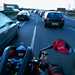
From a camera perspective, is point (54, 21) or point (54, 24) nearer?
point (54, 24)

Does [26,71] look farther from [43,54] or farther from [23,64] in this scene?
[43,54]

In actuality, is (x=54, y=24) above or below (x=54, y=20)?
below

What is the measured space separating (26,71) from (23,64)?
0.90 ft

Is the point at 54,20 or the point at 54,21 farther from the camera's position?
the point at 54,20

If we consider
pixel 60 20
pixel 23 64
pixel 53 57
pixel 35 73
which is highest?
pixel 23 64

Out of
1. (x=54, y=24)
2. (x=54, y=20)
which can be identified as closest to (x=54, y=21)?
(x=54, y=20)

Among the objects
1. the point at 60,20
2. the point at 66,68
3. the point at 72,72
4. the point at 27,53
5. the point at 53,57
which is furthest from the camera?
the point at 60,20

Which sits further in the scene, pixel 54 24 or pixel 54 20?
pixel 54 20

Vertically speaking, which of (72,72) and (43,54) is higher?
(43,54)

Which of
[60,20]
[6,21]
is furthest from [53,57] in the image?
[60,20]

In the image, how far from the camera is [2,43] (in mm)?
10758

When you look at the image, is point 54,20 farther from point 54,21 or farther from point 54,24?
point 54,24

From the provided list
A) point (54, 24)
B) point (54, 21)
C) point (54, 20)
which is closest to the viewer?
point (54, 24)

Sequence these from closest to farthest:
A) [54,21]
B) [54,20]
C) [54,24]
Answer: [54,24], [54,21], [54,20]
